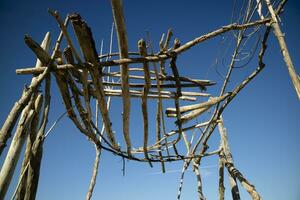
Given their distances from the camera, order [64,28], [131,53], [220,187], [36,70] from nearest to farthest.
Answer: [64,28], [131,53], [36,70], [220,187]

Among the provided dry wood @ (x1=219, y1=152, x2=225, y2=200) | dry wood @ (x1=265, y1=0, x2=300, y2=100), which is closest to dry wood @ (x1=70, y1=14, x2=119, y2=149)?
dry wood @ (x1=265, y1=0, x2=300, y2=100)

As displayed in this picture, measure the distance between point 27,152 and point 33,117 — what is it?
31cm

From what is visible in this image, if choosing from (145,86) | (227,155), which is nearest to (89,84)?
(145,86)

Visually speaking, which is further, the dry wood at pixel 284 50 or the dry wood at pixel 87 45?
the dry wood at pixel 284 50

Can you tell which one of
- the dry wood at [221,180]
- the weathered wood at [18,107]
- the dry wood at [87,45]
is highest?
the dry wood at [87,45]

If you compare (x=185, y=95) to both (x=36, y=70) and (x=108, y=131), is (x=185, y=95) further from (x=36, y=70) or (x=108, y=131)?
(x=36, y=70)

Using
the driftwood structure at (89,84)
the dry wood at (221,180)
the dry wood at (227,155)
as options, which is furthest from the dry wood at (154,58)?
the dry wood at (221,180)

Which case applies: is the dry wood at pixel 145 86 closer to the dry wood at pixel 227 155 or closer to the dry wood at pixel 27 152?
the dry wood at pixel 27 152

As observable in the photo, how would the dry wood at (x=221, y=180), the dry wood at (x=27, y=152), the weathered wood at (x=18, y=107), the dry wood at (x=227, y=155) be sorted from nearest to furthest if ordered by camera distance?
the weathered wood at (x=18, y=107), the dry wood at (x=27, y=152), the dry wood at (x=227, y=155), the dry wood at (x=221, y=180)

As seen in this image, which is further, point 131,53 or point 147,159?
point 147,159

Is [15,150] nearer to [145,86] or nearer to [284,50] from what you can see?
[145,86]

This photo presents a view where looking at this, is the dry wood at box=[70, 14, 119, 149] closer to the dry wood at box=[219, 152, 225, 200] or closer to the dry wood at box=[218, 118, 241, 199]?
the dry wood at box=[218, 118, 241, 199]

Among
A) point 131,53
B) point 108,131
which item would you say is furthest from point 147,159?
point 131,53

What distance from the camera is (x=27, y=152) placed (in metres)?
2.16
